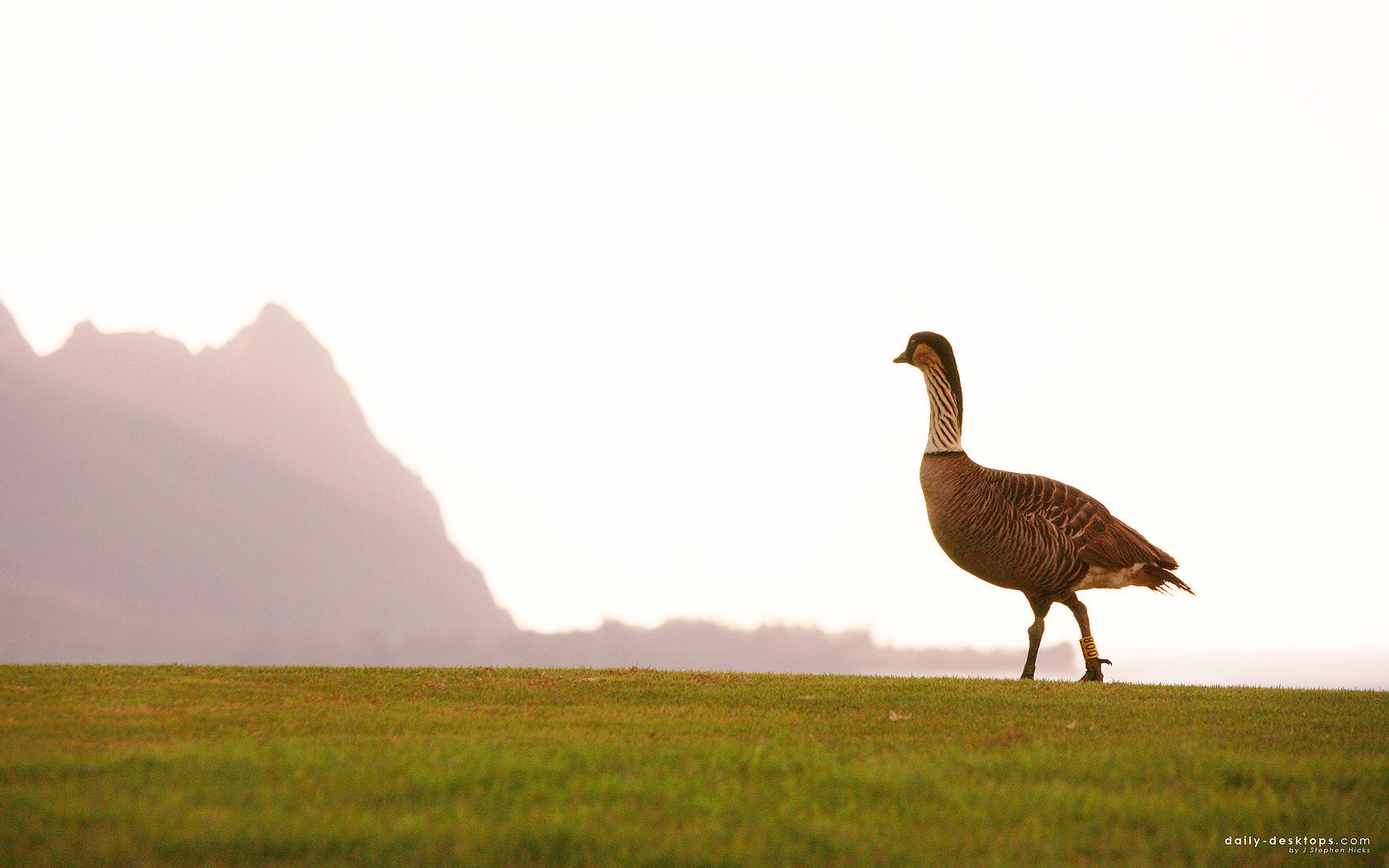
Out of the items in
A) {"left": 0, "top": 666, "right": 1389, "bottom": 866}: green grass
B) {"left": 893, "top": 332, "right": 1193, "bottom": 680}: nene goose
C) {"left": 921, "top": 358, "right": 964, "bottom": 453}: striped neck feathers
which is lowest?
{"left": 0, "top": 666, "right": 1389, "bottom": 866}: green grass

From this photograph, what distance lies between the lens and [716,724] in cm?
996

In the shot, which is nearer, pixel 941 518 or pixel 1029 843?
pixel 1029 843

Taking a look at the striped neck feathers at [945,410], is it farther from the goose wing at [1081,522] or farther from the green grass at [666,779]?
the green grass at [666,779]

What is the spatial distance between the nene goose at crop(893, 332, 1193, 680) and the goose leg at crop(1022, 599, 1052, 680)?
13 millimetres

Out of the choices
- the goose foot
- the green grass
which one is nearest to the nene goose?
the goose foot

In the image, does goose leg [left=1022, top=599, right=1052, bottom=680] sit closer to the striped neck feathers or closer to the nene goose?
the nene goose

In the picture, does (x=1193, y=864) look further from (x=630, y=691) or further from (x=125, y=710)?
(x=125, y=710)

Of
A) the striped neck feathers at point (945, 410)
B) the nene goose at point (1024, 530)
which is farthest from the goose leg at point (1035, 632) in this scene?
the striped neck feathers at point (945, 410)

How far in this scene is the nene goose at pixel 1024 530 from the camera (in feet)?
50.2

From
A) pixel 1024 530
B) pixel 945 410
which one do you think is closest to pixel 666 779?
pixel 1024 530

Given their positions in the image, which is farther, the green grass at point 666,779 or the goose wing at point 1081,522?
the goose wing at point 1081,522

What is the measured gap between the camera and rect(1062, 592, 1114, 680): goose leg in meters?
16.0

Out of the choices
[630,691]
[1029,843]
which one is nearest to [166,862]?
[1029,843]

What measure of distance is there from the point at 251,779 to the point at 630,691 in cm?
606
